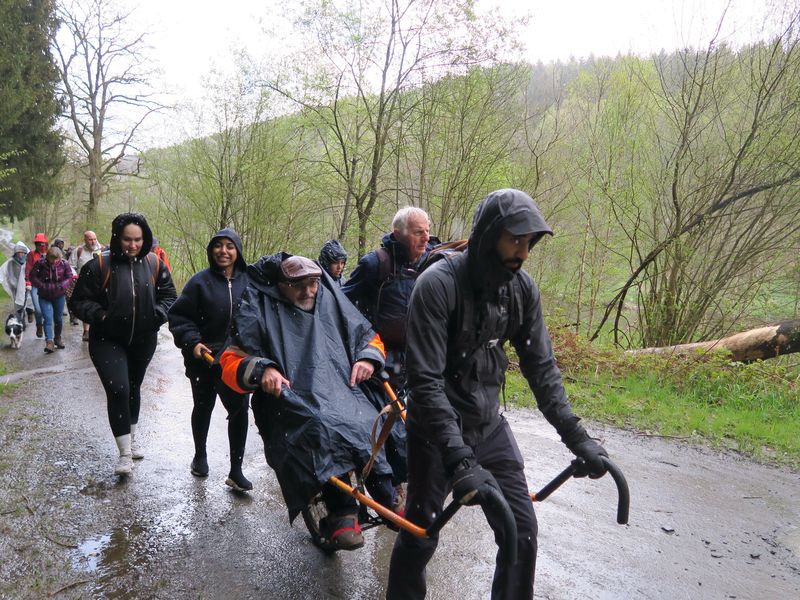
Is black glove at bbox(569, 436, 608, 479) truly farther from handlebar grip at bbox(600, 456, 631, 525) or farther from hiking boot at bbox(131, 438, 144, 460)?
hiking boot at bbox(131, 438, 144, 460)

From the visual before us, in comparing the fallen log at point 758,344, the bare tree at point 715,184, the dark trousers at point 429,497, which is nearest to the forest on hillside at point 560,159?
the bare tree at point 715,184

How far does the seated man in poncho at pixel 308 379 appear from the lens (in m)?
3.04

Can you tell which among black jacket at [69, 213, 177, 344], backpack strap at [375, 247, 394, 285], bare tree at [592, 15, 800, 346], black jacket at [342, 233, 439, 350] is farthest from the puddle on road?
bare tree at [592, 15, 800, 346]

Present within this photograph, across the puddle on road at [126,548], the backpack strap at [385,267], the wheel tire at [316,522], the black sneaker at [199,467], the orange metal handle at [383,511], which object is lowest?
the puddle on road at [126,548]

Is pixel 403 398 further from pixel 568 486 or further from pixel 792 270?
pixel 792 270

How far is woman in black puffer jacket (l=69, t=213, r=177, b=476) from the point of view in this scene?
14.6 ft

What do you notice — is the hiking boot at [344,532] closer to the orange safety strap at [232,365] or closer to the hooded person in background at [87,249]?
the orange safety strap at [232,365]

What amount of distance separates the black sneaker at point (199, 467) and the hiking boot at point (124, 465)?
0.48 meters

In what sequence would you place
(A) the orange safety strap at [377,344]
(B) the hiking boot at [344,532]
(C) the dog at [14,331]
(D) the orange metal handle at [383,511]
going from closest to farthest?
(D) the orange metal handle at [383,511], (B) the hiking boot at [344,532], (A) the orange safety strap at [377,344], (C) the dog at [14,331]

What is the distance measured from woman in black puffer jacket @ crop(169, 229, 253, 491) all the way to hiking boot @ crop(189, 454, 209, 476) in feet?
0.06

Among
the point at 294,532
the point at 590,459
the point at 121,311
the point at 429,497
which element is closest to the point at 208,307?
the point at 121,311

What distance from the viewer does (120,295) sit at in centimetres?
452

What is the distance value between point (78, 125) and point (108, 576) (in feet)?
80.0

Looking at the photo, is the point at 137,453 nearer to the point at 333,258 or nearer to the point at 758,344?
the point at 333,258
